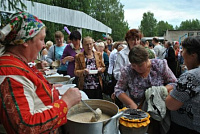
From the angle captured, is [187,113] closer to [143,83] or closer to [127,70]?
[143,83]

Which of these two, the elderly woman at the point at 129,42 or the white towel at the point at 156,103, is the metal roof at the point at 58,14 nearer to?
the elderly woman at the point at 129,42

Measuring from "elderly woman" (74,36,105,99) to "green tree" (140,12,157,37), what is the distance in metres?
51.0

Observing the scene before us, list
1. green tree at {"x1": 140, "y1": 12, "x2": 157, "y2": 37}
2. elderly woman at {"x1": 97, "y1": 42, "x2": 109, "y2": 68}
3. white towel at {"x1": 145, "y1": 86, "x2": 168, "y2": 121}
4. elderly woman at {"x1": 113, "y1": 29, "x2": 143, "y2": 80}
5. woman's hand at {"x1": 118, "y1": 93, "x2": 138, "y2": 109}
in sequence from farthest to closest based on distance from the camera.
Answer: green tree at {"x1": 140, "y1": 12, "x2": 157, "y2": 37} → elderly woman at {"x1": 97, "y1": 42, "x2": 109, "y2": 68} → elderly woman at {"x1": 113, "y1": 29, "x2": 143, "y2": 80} → woman's hand at {"x1": 118, "y1": 93, "x2": 138, "y2": 109} → white towel at {"x1": 145, "y1": 86, "x2": 168, "y2": 121}

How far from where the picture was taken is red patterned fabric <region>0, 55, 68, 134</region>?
724 mm

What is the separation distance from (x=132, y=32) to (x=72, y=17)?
8.03 metres

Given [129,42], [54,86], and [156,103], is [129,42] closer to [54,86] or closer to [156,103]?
[156,103]

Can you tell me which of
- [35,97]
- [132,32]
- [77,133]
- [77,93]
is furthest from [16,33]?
[132,32]

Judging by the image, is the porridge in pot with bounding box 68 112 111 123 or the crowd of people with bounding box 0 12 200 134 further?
the porridge in pot with bounding box 68 112 111 123

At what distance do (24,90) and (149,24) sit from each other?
54109 millimetres

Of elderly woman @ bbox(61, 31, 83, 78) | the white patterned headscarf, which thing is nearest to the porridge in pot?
the white patterned headscarf

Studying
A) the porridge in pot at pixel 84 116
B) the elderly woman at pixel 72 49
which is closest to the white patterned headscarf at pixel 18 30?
the porridge in pot at pixel 84 116

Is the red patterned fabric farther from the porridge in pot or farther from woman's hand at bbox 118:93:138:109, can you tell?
woman's hand at bbox 118:93:138:109

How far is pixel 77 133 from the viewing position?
0.96 metres

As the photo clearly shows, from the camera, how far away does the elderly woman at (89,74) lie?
273cm
